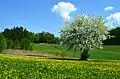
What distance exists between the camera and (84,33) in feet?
214

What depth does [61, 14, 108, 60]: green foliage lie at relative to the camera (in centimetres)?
6462

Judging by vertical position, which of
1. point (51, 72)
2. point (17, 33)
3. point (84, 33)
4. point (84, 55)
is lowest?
point (51, 72)

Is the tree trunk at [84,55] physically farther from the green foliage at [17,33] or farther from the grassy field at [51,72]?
the green foliage at [17,33]

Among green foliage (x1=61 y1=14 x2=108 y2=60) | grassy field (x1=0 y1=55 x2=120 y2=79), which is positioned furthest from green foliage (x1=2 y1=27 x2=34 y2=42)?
grassy field (x1=0 y1=55 x2=120 y2=79)

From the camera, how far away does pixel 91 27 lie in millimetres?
65562

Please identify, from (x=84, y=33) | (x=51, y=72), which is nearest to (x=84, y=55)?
(x=84, y=33)

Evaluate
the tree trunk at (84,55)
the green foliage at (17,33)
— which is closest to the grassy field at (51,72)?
the tree trunk at (84,55)

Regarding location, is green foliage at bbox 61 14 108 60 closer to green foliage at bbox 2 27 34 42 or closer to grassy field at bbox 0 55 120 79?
grassy field at bbox 0 55 120 79

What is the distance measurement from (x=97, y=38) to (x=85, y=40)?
2111 millimetres

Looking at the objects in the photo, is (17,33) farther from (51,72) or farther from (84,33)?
(51,72)

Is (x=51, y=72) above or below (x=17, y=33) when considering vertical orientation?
below

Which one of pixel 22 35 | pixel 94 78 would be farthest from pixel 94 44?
pixel 22 35

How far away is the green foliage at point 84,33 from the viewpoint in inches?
2544

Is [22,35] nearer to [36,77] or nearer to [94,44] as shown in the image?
[94,44]
